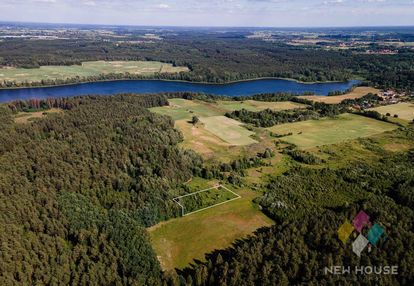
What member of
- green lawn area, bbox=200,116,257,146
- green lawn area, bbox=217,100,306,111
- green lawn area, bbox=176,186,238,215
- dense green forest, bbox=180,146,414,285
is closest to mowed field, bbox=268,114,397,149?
green lawn area, bbox=200,116,257,146

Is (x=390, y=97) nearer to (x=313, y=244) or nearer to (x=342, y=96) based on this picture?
(x=342, y=96)

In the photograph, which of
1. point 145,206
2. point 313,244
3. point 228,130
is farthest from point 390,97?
point 145,206

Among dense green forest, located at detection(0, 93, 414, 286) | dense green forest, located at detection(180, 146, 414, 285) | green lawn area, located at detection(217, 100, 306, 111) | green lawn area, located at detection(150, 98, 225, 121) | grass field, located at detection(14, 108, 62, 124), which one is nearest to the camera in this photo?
dense green forest, located at detection(180, 146, 414, 285)

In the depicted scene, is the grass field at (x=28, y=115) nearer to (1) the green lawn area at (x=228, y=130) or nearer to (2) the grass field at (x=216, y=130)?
(2) the grass field at (x=216, y=130)

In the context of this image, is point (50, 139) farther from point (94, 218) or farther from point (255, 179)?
point (255, 179)

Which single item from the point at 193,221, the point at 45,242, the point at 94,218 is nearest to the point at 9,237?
the point at 45,242

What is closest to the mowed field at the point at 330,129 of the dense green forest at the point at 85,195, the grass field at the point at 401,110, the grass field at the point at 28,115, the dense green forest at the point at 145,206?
the dense green forest at the point at 145,206

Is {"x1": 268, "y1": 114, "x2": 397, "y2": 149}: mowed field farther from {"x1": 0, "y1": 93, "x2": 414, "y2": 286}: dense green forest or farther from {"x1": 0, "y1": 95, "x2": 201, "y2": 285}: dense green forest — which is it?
{"x1": 0, "y1": 95, "x2": 201, "y2": 285}: dense green forest
